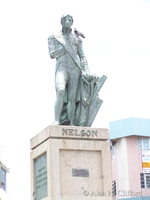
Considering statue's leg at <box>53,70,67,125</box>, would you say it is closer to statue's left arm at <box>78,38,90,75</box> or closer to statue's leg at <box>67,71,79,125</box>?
statue's leg at <box>67,71,79,125</box>

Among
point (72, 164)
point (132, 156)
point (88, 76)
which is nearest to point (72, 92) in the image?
point (88, 76)

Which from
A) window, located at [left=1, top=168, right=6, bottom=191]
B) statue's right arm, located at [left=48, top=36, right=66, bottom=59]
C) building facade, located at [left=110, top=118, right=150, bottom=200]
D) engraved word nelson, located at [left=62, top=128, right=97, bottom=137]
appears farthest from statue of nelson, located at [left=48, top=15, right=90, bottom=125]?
window, located at [left=1, top=168, right=6, bottom=191]

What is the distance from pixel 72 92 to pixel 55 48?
1270 mm

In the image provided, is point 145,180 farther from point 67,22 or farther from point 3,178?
point 67,22

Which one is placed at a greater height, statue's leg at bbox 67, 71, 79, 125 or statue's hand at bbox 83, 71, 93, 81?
statue's hand at bbox 83, 71, 93, 81

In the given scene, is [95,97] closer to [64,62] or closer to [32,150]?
[64,62]

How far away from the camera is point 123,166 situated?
150 ft

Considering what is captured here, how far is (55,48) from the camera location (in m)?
15.6

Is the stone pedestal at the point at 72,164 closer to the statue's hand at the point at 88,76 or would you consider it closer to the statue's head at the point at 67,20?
the statue's hand at the point at 88,76

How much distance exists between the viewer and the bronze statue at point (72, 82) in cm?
1531

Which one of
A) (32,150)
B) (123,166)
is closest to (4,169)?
(123,166)

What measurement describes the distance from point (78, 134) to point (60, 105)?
926 millimetres

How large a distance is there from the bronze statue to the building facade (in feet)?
95.5

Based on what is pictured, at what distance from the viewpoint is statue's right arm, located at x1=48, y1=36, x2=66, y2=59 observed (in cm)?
1558
